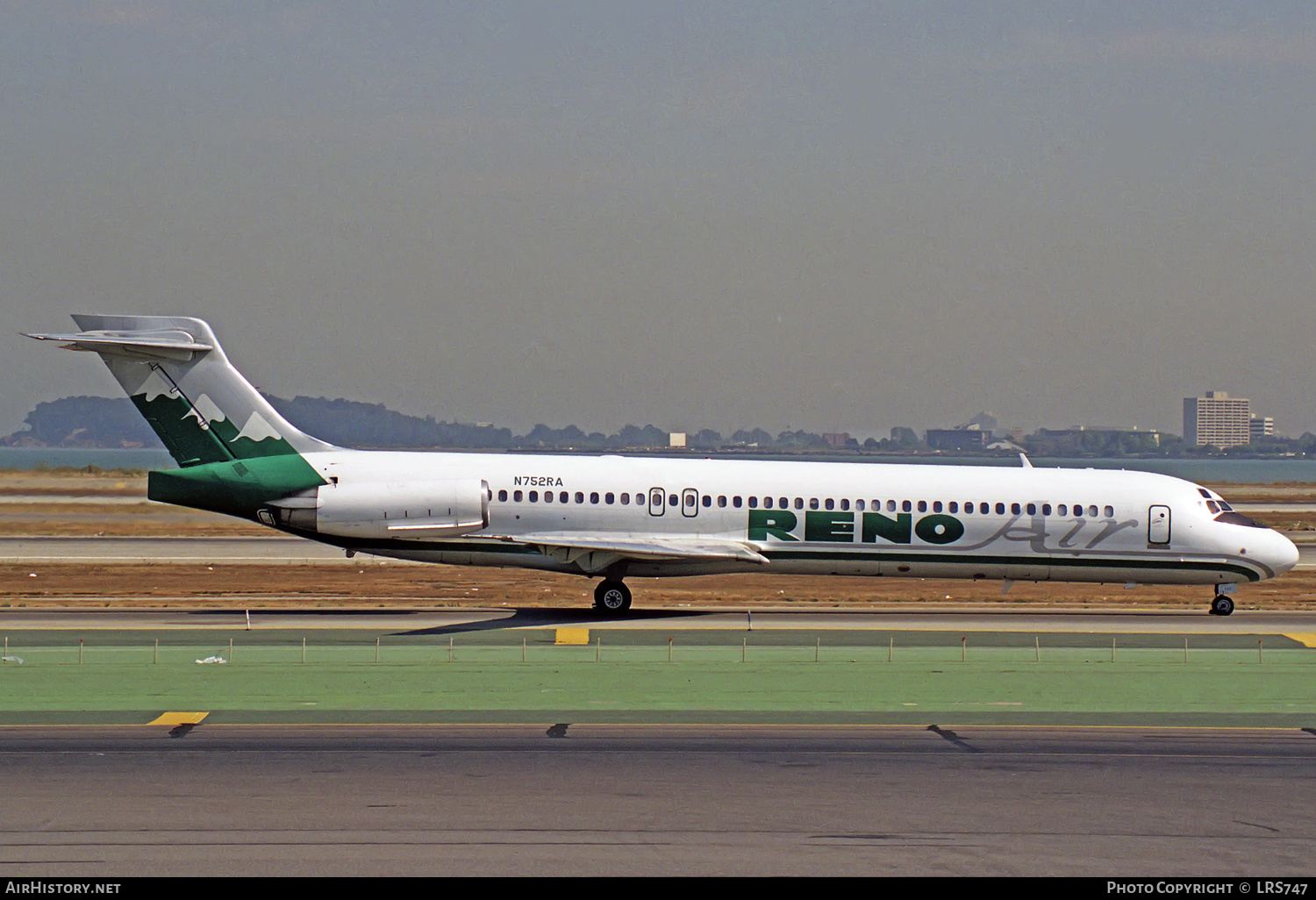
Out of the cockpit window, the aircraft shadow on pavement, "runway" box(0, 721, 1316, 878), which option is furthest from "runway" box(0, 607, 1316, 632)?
"runway" box(0, 721, 1316, 878)

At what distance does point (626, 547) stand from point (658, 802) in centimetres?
1936

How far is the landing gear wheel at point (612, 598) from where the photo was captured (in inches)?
1399

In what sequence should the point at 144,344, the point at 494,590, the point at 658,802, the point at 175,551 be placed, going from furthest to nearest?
1. the point at 175,551
2. the point at 494,590
3. the point at 144,344
4. the point at 658,802

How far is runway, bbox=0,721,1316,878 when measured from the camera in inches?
518

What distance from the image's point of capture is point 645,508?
117 ft

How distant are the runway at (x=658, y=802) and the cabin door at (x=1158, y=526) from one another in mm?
16215

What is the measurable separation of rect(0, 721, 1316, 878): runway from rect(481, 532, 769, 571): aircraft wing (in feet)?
48.3

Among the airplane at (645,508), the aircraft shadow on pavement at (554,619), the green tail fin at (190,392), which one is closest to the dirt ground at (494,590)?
the aircraft shadow on pavement at (554,619)

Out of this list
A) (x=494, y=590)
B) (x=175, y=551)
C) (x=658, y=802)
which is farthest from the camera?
(x=175, y=551)

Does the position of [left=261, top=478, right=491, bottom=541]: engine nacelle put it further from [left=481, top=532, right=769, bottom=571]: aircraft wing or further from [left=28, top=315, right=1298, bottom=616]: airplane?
[left=481, top=532, right=769, bottom=571]: aircraft wing

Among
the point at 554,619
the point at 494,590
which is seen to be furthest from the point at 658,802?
the point at 494,590

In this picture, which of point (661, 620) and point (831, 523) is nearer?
point (661, 620)

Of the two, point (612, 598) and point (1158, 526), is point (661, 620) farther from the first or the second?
point (1158, 526)

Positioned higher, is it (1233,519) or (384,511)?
(1233,519)
